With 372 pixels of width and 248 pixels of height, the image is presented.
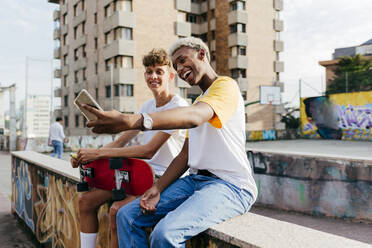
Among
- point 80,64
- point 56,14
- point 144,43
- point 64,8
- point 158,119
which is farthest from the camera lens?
point 56,14

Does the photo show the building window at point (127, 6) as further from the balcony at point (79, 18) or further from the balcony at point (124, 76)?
the balcony at point (79, 18)

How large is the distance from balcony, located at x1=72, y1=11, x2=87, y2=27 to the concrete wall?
32208 millimetres

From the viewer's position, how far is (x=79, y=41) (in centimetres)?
3512

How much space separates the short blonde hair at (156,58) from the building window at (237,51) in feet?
114

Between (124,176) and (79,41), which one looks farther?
(79,41)

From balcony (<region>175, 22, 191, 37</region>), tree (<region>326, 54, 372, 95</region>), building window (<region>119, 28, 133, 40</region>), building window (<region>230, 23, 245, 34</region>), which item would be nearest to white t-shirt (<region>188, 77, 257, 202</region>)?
building window (<region>119, 28, 133, 40</region>)

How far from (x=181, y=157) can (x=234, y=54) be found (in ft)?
117

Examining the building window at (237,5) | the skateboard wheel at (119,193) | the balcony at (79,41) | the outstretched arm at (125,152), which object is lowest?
the skateboard wheel at (119,193)

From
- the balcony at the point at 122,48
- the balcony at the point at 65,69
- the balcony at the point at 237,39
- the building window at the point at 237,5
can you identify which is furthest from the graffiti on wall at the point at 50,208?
the balcony at the point at 65,69

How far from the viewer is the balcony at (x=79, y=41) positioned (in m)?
34.1

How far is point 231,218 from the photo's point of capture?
1853 mm

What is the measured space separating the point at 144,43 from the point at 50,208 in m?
27.2

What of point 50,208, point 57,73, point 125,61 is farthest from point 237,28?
point 50,208

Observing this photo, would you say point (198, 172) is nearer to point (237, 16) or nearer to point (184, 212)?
point (184, 212)
